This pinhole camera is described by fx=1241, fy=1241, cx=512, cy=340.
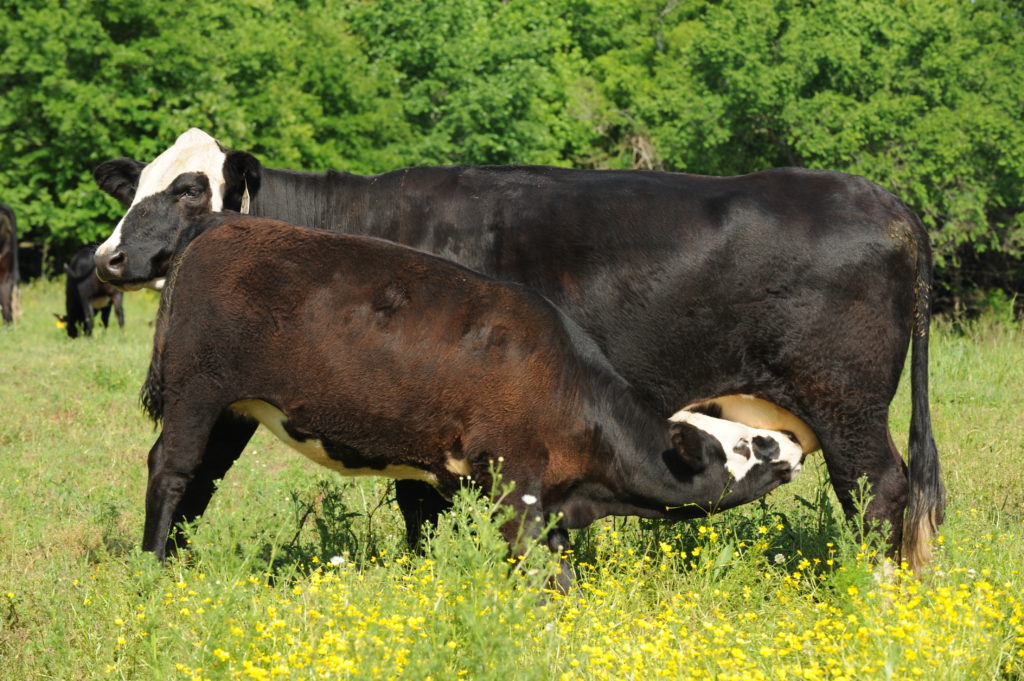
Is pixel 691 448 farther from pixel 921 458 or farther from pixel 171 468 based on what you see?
pixel 171 468

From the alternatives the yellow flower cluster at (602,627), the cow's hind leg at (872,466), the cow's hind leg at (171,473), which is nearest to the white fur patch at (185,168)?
the cow's hind leg at (171,473)

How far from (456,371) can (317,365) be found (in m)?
0.62

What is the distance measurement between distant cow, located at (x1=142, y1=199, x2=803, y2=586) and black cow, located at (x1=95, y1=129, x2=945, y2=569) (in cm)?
44

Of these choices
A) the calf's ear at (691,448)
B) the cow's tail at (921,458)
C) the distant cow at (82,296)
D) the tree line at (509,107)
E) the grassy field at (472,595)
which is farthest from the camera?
the tree line at (509,107)

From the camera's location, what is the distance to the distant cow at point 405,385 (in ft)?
17.9

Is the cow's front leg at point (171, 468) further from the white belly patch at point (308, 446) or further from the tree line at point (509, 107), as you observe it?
the tree line at point (509, 107)

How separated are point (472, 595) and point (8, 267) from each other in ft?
60.5

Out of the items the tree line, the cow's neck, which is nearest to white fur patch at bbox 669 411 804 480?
the cow's neck

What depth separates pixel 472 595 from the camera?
13.2 feet

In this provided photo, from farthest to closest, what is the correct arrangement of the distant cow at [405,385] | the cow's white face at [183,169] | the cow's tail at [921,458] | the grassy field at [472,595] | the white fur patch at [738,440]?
the cow's white face at [183,169] → the cow's tail at [921,458] → the white fur patch at [738,440] → the distant cow at [405,385] → the grassy field at [472,595]

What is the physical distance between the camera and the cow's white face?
6.61 metres

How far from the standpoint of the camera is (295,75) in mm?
34500

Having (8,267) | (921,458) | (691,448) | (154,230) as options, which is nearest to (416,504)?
(691,448)

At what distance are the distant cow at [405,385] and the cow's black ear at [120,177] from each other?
5.37 feet
